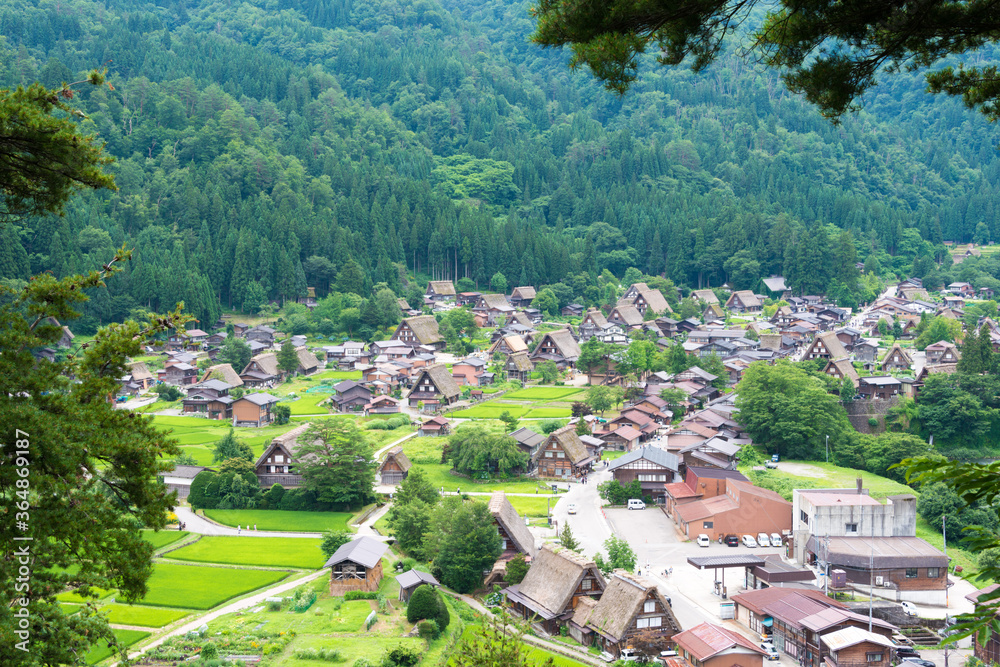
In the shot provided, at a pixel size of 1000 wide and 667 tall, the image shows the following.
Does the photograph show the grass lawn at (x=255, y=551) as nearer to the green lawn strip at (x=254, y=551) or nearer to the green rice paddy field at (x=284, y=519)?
the green lawn strip at (x=254, y=551)

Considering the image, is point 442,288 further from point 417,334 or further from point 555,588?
point 555,588

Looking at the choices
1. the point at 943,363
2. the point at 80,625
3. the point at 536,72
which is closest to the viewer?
the point at 80,625

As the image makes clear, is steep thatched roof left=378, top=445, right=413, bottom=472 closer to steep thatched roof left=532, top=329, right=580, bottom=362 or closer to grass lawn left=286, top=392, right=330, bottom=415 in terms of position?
grass lawn left=286, top=392, right=330, bottom=415

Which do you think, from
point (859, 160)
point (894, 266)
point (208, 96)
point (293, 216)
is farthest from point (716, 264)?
point (208, 96)

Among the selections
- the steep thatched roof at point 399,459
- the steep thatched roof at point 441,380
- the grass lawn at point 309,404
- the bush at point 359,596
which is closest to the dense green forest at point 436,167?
the grass lawn at point 309,404

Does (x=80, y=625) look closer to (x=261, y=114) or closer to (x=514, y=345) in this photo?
(x=514, y=345)

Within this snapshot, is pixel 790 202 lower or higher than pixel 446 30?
lower

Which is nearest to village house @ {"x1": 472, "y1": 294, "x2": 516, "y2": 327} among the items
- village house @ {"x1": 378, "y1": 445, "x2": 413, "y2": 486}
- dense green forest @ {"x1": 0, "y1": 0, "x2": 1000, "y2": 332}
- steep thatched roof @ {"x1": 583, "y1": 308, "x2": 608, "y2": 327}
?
steep thatched roof @ {"x1": 583, "y1": 308, "x2": 608, "y2": 327}
